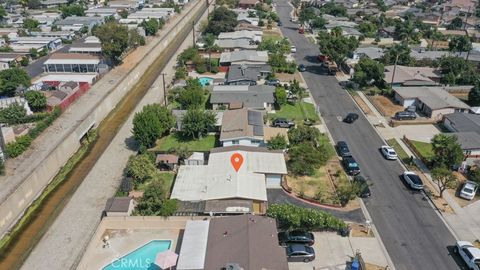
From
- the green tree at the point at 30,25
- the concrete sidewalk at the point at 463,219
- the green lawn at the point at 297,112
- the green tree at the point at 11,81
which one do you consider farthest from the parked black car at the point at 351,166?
the green tree at the point at 30,25

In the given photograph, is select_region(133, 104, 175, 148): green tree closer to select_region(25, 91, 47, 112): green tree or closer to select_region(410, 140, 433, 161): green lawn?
select_region(25, 91, 47, 112): green tree

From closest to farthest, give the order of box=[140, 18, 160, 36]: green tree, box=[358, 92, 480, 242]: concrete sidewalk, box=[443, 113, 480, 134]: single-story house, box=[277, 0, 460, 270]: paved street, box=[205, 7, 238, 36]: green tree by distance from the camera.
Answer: box=[277, 0, 460, 270]: paved street
box=[358, 92, 480, 242]: concrete sidewalk
box=[443, 113, 480, 134]: single-story house
box=[205, 7, 238, 36]: green tree
box=[140, 18, 160, 36]: green tree

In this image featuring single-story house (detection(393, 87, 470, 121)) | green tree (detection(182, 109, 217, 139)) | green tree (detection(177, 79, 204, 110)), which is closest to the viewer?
green tree (detection(182, 109, 217, 139))

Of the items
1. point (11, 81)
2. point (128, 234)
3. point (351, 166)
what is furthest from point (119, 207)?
point (11, 81)

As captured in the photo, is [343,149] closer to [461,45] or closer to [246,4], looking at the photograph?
[461,45]

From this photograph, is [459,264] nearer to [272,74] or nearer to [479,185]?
[479,185]

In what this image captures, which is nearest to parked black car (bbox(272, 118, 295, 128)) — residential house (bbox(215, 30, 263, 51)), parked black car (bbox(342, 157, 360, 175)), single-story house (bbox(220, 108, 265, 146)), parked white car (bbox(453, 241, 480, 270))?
single-story house (bbox(220, 108, 265, 146))

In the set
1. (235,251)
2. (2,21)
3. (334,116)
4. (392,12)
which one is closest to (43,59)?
(2,21)
